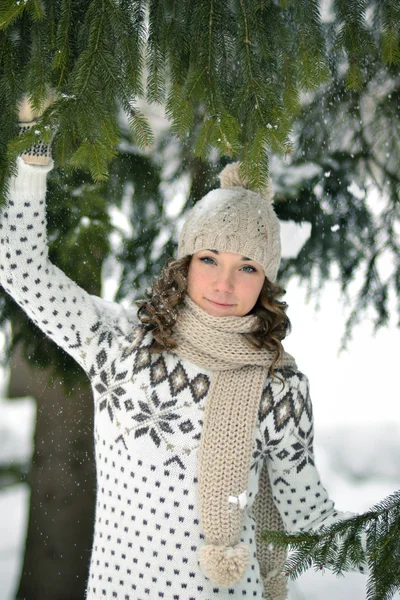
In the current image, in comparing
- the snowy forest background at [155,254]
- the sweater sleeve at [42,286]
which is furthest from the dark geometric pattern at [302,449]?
the snowy forest background at [155,254]

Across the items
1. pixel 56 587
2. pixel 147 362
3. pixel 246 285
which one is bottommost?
pixel 56 587

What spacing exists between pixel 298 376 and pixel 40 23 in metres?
0.99

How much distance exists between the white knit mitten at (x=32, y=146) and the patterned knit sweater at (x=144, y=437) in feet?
Answer: 0.10

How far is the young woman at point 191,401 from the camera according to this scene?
1668 mm

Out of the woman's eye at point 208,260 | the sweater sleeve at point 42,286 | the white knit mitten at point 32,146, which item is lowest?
the sweater sleeve at point 42,286

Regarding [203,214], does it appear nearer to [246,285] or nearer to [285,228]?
[246,285]

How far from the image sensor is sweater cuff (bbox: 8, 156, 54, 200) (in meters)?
1.53

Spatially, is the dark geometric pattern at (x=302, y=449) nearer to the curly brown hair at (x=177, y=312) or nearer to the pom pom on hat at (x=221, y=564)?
the curly brown hair at (x=177, y=312)

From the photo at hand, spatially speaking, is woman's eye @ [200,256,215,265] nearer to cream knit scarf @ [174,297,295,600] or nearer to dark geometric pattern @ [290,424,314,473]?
cream knit scarf @ [174,297,295,600]

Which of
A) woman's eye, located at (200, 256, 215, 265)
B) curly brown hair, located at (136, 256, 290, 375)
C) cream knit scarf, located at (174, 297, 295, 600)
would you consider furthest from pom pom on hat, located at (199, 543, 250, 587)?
woman's eye, located at (200, 256, 215, 265)

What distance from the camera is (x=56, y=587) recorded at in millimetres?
2635

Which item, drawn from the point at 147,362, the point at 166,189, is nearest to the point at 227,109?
the point at 147,362

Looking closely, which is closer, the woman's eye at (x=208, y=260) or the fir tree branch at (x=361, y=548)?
the fir tree branch at (x=361, y=548)

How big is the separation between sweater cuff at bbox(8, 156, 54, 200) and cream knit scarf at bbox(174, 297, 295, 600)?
0.45 meters
